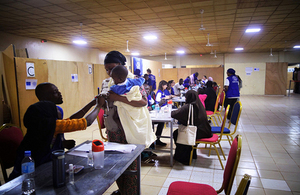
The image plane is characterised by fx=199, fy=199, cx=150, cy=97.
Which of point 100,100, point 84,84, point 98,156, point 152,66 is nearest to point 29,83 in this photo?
point 84,84

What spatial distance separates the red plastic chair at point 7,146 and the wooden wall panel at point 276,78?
15.2 meters

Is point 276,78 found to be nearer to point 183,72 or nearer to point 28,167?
point 183,72

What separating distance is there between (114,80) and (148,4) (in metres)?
3.58

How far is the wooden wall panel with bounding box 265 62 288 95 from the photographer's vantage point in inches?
523

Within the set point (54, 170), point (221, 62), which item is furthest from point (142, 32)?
point (221, 62)

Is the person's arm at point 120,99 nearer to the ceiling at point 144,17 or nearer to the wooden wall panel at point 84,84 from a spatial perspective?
the ceiling at point 144,17

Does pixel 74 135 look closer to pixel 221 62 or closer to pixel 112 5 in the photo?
pixel 112 5

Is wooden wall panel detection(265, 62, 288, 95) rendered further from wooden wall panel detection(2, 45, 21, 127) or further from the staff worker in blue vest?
wooden wall panel detection(2, 45, 21, 127)

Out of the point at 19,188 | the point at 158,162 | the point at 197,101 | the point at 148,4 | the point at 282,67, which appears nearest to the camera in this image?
the point at 19,188

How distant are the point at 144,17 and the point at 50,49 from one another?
5.63 meters

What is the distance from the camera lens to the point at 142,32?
762cm

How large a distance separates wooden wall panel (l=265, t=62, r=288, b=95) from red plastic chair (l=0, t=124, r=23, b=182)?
15221 millimetres

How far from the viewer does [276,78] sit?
1350 centimetres

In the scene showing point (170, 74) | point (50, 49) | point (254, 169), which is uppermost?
point (50, 49)
